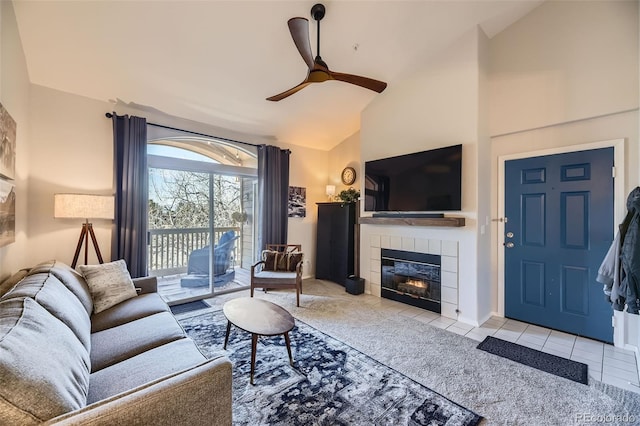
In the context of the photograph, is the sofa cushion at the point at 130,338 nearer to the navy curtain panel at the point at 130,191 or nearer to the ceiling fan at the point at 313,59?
the navy curtain panel at the point at 130,191

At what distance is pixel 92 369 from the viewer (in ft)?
4.88

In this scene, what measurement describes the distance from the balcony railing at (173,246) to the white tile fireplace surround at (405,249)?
229 cm

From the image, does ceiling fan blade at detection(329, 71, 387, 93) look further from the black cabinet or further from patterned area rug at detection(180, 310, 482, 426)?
patterned area rug at detection(180, 310, 482, 426)

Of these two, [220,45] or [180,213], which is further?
[180,213]

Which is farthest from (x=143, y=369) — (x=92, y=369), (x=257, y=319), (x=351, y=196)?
(x=351, y=196)

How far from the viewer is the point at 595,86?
2.58 m

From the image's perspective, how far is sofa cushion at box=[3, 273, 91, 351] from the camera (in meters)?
1.46

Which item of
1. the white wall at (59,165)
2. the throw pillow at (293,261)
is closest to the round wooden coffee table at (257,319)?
the throw pillow at (293,261)

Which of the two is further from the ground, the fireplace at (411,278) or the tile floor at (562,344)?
the fireplace at (411,278)

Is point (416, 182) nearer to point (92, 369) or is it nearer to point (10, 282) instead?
point (92, 369)

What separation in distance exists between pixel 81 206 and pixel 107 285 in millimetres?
846

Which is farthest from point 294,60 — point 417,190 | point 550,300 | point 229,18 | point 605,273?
point 550,300

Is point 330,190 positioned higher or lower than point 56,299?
higher

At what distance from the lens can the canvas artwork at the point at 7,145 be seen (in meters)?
1.83
